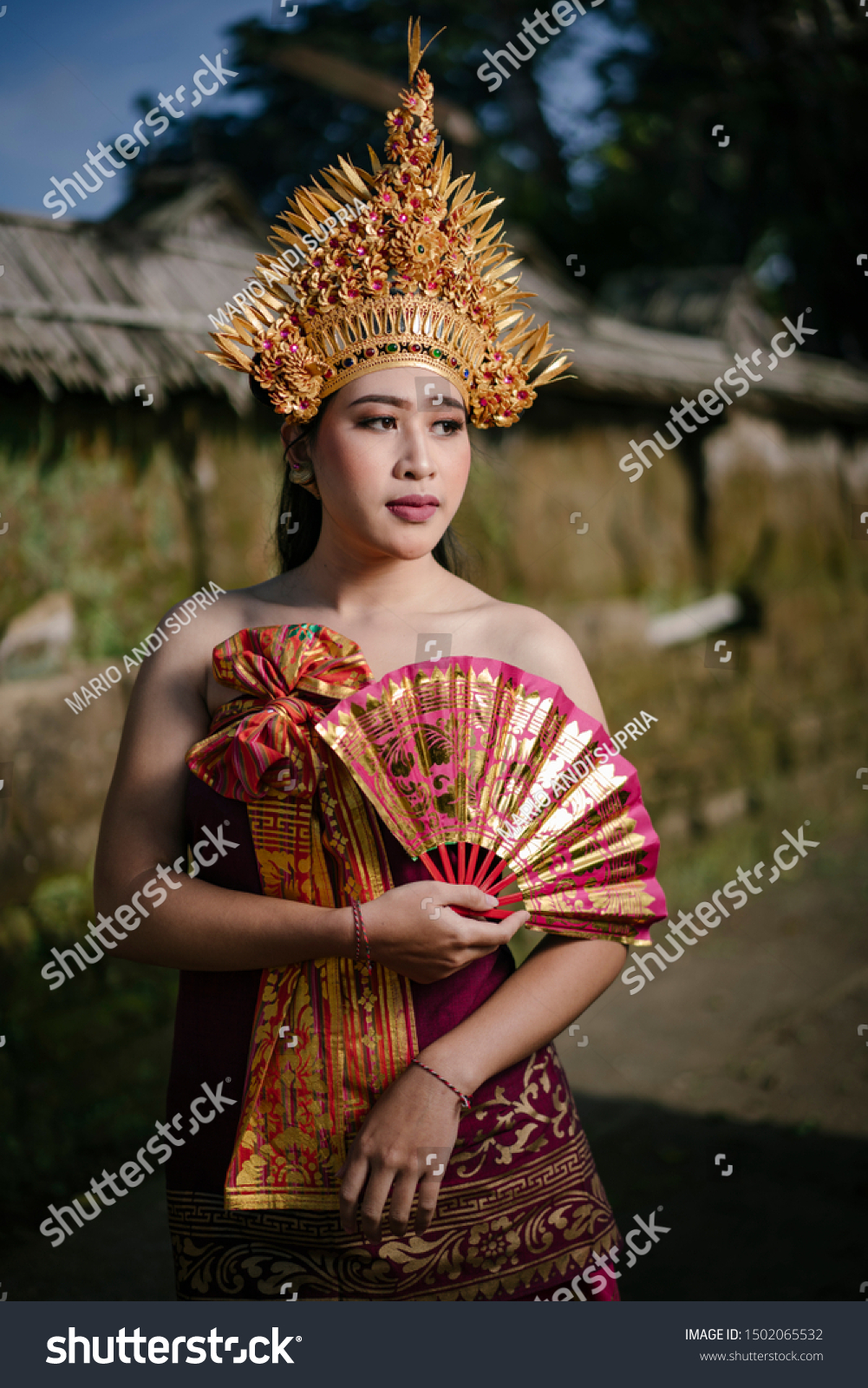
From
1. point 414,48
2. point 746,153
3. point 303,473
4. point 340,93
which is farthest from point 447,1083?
point 746,153

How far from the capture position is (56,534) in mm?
3293

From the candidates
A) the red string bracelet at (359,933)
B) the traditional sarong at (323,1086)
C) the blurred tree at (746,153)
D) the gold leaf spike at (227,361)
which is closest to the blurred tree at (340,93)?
the blurred tree at (746,153)

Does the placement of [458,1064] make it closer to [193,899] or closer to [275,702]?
[193,899]

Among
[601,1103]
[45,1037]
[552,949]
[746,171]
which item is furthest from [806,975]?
[746,171]

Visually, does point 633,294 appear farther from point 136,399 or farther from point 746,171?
point 136,399

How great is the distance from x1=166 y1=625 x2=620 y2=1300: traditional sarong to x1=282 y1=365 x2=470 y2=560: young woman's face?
0.19 meters

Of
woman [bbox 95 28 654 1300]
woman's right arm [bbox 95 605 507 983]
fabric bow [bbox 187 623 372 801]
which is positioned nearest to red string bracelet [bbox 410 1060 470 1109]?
woman [bbox 95 28 654 1300]

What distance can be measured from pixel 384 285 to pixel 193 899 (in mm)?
947

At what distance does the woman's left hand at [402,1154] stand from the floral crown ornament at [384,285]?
1.00 metres

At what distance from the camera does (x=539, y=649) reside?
5.20 feet

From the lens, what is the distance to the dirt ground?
9.42 feet

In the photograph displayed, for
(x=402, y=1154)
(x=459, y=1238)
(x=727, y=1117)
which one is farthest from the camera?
(x=727, y=1117)

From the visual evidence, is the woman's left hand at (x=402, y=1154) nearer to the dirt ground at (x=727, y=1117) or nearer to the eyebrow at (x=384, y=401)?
the eyebrow at (x=384, y=401)

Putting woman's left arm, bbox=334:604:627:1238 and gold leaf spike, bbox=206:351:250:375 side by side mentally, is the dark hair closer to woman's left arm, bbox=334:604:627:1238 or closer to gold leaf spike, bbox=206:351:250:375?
gold leaf spike, bbox=206:351:250:375
